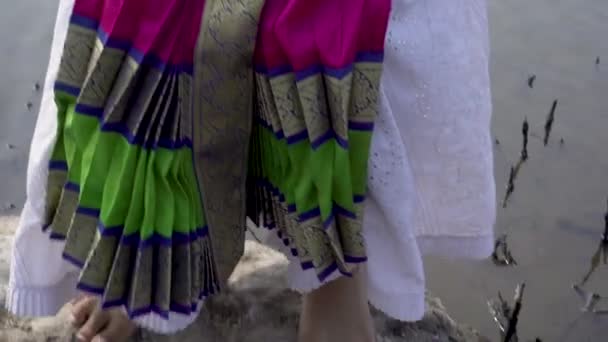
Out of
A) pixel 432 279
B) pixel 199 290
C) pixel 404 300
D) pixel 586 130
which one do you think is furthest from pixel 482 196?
pixel 586 130

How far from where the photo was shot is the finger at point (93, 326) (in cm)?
147

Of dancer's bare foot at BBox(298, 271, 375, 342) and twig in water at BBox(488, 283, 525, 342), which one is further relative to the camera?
twig in water at BBox(488, 283, 525, 342)

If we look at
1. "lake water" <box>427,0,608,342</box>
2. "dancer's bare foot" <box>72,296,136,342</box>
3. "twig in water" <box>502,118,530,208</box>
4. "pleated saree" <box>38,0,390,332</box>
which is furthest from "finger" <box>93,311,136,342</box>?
"twig in water" <box>502,118,530,208</box>

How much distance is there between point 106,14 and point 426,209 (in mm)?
525

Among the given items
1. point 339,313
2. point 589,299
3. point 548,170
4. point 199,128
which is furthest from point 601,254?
point 199,128

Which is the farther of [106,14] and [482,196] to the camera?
[482,196]

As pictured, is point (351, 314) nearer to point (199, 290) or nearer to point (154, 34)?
point (199, 290)

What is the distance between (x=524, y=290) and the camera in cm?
199

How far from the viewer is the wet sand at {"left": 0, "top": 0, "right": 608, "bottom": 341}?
1986mm

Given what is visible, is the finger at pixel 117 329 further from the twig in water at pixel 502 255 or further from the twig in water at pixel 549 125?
the twig in water at pixel 549 125

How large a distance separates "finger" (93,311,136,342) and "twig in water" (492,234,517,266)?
A: 0.92 metres

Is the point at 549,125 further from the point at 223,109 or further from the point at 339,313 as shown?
the point at 223,109

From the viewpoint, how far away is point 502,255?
206cm

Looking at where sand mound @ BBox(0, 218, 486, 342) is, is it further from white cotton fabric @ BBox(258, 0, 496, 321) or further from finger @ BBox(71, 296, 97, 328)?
white cotton fabric @ BBox(258, 0, 496, 321)
